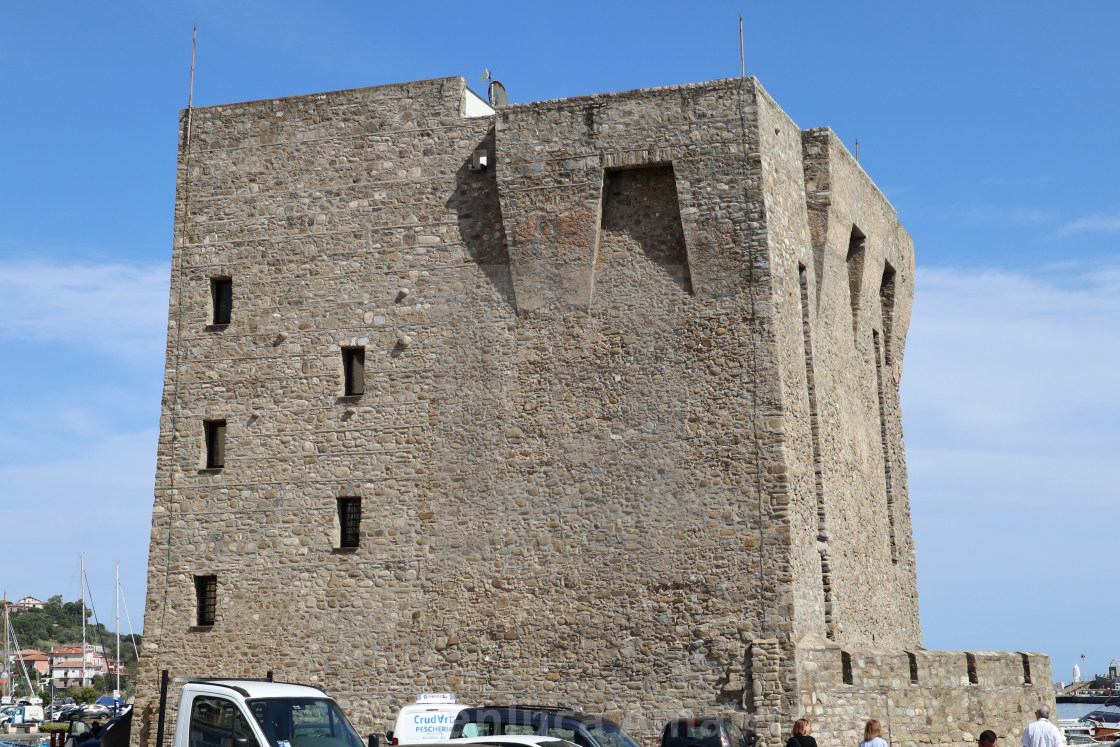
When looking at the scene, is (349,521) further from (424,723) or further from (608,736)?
(608,736)

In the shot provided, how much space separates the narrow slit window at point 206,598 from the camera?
2061 cm

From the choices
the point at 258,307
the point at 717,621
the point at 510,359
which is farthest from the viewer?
the point at 258,307

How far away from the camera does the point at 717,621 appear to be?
1808 cm

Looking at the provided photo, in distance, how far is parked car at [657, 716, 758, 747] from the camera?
15.1m

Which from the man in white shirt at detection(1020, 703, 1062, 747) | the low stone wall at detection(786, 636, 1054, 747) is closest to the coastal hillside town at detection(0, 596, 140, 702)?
the low stone wall at detection(786, 636, 1054, 747)

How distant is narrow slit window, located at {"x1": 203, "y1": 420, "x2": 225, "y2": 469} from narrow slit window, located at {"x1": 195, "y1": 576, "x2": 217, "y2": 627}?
1.91 m

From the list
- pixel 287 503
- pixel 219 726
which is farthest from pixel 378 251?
pixel 219 726

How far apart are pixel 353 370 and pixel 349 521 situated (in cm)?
248

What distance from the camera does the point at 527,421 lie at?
1955 centimetres

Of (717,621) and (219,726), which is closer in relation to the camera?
(219,726)

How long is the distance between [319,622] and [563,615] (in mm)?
3993

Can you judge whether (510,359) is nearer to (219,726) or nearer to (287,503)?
(287,503)

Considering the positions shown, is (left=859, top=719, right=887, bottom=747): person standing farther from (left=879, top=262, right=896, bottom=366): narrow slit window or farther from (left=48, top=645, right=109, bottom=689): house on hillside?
(left=48, top=645, right=109, bottom=689): house on hillside

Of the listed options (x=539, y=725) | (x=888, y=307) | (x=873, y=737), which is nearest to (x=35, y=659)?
(x=888, y=307)
